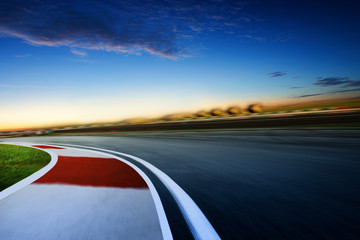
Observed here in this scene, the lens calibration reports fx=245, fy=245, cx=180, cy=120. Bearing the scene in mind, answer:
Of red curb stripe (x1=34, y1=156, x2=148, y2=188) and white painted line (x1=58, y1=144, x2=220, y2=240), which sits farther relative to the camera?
red curb stripe (x1=34, y1=156, x2=148, y2=188)

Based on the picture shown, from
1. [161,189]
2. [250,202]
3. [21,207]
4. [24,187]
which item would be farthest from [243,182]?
[24,187]

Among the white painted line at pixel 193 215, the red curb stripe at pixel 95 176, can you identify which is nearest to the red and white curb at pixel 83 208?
the red curb stripe at pixel 95 176

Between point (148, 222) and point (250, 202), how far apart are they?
1.35 m

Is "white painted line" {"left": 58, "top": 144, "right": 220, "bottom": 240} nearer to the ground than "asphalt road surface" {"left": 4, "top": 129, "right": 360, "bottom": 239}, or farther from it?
farther from it

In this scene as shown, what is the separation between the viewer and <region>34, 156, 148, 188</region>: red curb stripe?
14.1 ft

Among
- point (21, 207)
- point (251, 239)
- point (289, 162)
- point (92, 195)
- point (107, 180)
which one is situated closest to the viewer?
point (251, 239)

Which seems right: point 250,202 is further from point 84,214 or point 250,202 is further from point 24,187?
point 24,187

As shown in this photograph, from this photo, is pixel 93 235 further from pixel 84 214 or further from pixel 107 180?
Result: pixel 107 180

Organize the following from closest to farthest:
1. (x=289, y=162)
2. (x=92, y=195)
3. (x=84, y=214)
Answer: (x=84, y=214) < (x=92, y=195) < (x=289, y=162)

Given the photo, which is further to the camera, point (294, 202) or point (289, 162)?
point (289, 162)

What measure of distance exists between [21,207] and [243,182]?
10.6ft

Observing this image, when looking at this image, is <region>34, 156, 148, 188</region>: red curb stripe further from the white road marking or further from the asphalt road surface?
the asphalt road surface

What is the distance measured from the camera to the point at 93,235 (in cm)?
230

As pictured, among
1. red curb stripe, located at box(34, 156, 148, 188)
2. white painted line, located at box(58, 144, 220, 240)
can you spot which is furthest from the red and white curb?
white painted line, located at box(58, 144, 220, 240)
